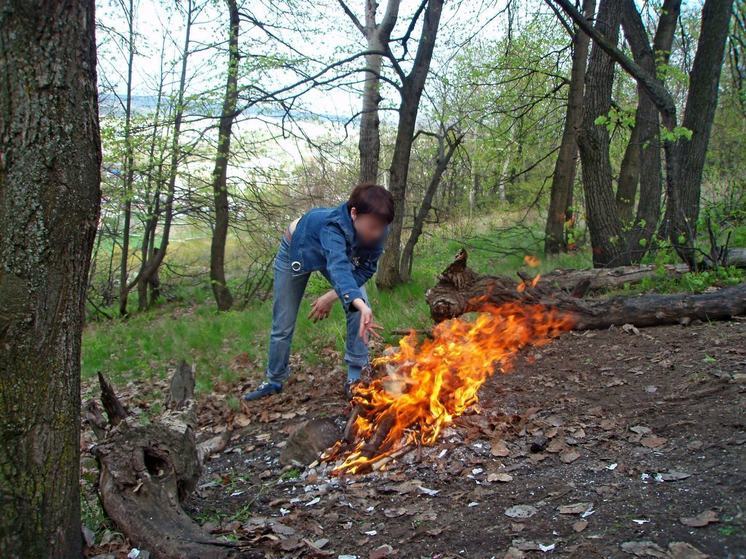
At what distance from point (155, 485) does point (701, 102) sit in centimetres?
748

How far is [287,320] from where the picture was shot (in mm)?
5355

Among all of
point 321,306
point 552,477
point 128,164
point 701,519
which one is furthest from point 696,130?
point 128,164

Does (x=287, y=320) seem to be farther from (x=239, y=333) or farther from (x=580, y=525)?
(x=239, y=333)

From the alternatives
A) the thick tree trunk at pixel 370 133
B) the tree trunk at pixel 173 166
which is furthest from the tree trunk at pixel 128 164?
the thick tree trunk at pixel 370 133

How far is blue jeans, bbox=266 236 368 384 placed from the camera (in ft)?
16.7

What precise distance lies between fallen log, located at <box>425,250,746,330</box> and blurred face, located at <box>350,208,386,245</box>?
4.19 feet

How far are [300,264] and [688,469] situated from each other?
3.25m

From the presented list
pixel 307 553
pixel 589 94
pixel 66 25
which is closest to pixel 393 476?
pixel 307 553

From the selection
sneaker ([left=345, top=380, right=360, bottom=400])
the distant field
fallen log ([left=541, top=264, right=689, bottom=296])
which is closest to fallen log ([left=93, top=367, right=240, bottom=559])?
sneaker ([left=345, top=380, right=360, bottom=400])

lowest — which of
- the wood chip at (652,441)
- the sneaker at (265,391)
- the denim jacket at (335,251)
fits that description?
the sneaker at (265,391)

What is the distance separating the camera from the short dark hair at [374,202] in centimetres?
431

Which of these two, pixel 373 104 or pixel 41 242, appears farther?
pixel 373 104

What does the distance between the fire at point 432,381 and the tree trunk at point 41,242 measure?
1.92 meters

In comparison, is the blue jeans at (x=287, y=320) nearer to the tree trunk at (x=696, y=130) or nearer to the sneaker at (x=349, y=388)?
the sneaker at (x=349, y=388)
